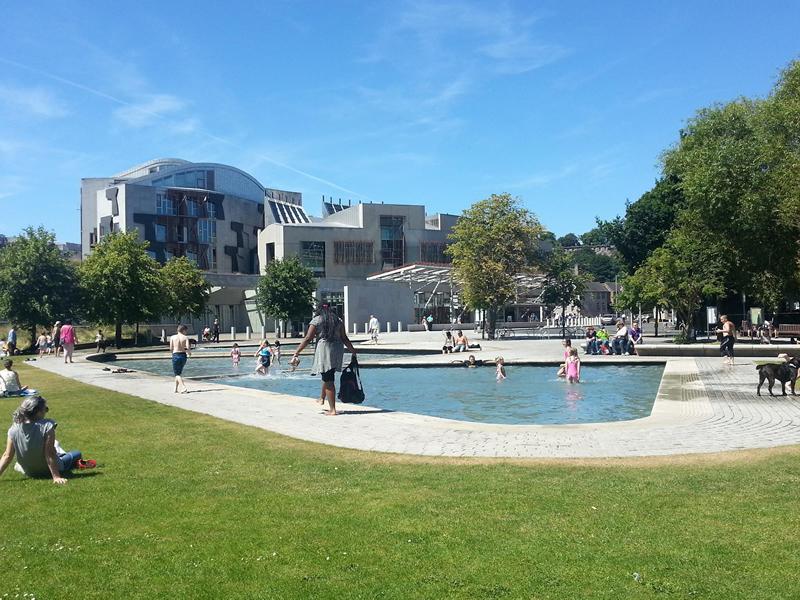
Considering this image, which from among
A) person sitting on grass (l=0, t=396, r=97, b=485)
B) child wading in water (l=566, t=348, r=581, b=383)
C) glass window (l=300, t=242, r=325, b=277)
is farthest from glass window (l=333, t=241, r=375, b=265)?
person sitting on grass (l=0, t=396, r=97, b=485)

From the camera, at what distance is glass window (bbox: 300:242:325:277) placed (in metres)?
80.1

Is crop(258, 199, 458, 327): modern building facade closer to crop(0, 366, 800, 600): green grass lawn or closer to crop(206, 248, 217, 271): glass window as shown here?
crop(206, 248, 217, 271): glass window

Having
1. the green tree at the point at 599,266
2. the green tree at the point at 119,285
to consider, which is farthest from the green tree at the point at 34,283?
the green tree at the point at 599,266

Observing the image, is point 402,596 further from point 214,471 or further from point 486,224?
point 486,224

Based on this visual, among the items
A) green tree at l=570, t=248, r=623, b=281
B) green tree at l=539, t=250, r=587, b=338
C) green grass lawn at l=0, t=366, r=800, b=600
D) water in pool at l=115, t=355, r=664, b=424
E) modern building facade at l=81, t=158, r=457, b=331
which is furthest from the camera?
green tree at l=570, t=248, r=623, b=281

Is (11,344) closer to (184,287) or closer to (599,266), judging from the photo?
(184,287)

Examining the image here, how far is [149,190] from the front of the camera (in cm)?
8475

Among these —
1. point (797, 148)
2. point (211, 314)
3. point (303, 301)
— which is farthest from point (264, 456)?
point (211, 314)

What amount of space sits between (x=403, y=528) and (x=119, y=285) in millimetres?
42879

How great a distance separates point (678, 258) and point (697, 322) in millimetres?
11484

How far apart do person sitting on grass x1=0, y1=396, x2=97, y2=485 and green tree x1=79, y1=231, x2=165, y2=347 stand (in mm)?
39316

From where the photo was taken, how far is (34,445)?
7.29 metres

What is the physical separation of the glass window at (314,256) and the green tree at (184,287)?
66.9ft

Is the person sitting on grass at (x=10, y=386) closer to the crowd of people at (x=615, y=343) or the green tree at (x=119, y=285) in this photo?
the crowd of people at (x=615, y=343)
